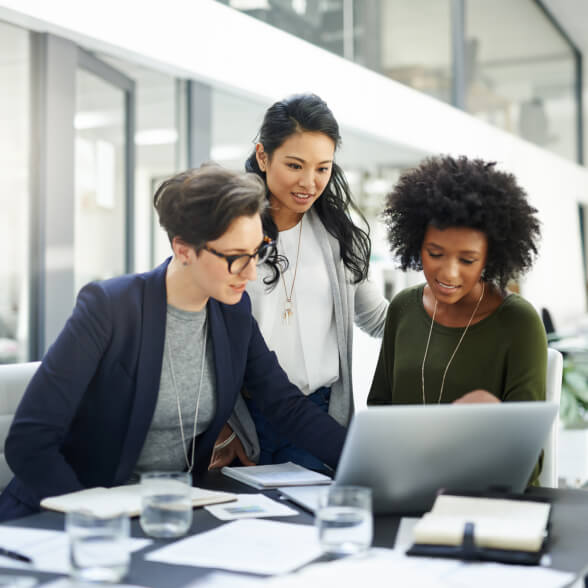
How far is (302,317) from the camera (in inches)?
82.1

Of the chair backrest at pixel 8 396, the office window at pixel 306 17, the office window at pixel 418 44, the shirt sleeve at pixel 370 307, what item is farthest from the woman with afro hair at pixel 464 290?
the office window at pixel 418 44

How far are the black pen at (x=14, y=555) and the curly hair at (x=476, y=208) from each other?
105 centimetres

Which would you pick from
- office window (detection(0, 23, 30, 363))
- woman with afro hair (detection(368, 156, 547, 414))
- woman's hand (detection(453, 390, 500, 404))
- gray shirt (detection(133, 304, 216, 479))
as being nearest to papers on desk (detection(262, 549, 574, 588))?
woman's hand (detection(453, 390, 500, 404))

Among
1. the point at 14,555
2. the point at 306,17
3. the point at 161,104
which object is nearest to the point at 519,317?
the point at 14,555

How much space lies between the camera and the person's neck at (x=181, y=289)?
5.45 ft

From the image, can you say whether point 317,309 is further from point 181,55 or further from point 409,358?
point 181,55

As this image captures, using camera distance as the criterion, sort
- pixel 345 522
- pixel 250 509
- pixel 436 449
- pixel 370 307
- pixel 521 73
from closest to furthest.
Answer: pixel 345 522
pixel 436 449
pixel 250 509
pixel 370 307
pixel 521 73

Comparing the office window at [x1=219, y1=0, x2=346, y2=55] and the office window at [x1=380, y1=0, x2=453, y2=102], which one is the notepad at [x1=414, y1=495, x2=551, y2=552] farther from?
the office window at [x1=380, y1=0, x2=453, y2=102]

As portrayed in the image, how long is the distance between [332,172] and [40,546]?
1.33 metres

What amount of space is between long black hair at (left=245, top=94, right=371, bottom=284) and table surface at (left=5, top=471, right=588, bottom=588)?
78 cm

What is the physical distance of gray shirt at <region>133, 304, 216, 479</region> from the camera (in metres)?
1.67

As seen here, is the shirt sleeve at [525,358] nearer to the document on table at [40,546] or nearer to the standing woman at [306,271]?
the standing woman at [306,271]

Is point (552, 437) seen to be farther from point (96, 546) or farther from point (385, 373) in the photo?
point (96, 546)

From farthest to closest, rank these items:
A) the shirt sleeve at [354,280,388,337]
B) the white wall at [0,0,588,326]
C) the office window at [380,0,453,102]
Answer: the office window at [380,0,453,102]
the white wall at [0,0,588,326]
the shirt sleeve at [354,280,388,337]
